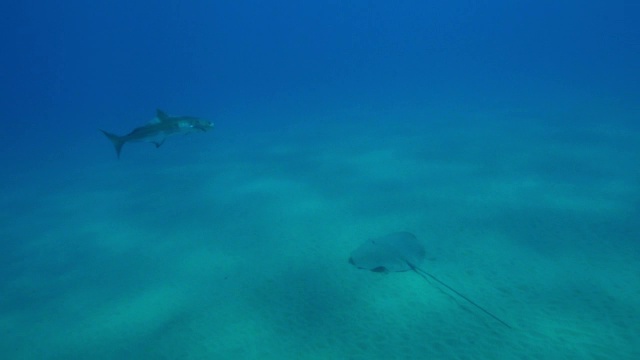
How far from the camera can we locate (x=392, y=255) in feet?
20.7

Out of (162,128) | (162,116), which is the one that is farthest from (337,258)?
(162,116)

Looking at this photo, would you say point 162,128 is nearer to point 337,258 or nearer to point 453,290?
point 337,258

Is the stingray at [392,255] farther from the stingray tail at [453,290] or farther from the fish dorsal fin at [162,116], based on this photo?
the fish dorsal fin at [162,116]

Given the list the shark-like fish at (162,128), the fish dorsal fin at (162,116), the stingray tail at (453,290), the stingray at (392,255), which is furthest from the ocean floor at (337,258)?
the fish dorsal fin at (162,116)

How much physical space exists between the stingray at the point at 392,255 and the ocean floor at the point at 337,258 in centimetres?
27

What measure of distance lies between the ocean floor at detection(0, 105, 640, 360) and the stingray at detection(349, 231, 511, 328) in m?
0.27

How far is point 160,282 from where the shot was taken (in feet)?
22.9

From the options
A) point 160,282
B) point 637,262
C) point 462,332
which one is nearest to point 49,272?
point 160,282

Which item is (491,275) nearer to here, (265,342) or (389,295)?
(389,295)

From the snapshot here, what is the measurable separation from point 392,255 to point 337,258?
128cm

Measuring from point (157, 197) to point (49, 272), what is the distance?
4074mm

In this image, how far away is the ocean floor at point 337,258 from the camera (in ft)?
16.9

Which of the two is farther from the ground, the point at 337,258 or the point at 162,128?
the point at 162,128

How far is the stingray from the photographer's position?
242 inches
